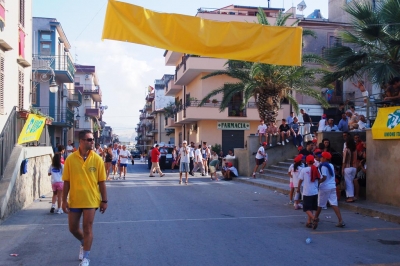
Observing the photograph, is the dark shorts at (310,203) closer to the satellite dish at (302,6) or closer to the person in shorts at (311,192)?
the person in shorts at (311,192)

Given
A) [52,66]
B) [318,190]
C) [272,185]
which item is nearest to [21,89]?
[272,185]

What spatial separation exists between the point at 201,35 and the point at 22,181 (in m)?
7.54

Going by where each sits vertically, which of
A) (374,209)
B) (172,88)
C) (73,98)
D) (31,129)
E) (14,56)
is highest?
(172,88)

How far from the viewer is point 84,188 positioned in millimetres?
6477

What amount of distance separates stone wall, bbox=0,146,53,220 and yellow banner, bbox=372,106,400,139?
9661 millimetres

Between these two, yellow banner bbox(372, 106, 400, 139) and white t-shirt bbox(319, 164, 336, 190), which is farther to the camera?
yellow banner bbox(372, 106, 400, 139)

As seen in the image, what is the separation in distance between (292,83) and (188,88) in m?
21.9

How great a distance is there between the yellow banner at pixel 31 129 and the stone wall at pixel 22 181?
34cm

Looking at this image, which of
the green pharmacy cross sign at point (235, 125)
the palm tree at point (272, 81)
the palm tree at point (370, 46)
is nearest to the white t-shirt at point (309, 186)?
the palm tree at point (370, 46)

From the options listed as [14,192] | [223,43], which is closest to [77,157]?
[223,43]

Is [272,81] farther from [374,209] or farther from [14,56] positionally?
[374,209]

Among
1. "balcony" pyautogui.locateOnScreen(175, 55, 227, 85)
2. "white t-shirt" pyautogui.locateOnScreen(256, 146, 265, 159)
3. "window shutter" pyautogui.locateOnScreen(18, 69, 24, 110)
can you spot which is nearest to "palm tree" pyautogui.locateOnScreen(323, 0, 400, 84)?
"white t-shirt" pyautogui.locateOnScreen(256, 146, 265, 159)

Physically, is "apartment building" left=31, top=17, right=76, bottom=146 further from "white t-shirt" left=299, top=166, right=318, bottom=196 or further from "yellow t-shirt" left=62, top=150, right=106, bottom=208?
"yellow t-shirt" left=62, top=150, right=106, bottom=208

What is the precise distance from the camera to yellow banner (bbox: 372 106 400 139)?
1210cm
